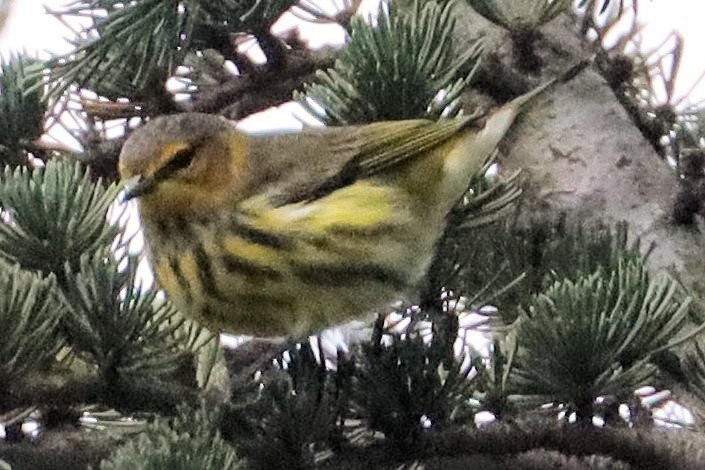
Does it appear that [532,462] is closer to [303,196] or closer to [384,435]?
[384,435]

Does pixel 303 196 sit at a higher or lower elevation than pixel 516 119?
lower

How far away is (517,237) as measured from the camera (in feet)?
4.32

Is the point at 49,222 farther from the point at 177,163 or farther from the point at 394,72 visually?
the point at 177,163

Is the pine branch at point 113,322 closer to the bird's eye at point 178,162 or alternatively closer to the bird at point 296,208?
the bird at point 296,208

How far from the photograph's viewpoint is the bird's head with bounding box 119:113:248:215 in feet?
5.01

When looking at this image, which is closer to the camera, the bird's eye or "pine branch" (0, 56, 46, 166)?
"pine branch" (0, 56, 46, 166)

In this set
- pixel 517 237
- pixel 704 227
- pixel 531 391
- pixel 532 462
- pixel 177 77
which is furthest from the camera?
pixel 177 77

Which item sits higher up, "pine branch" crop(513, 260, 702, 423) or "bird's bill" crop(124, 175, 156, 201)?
"bird's bill" crop(124, 175, 156, 201)

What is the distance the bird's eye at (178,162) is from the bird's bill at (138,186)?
0.16 feet

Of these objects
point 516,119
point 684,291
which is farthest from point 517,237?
point 516,119

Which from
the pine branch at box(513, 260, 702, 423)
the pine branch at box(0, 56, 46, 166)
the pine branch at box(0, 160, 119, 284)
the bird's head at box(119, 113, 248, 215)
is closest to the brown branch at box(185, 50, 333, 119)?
the bird's head at box(119, 113, 248, 215)

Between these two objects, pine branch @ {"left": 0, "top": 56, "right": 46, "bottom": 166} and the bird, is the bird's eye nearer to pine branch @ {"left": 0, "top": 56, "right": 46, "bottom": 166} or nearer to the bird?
the bird

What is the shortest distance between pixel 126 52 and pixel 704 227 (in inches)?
28.6

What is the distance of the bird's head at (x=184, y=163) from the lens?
153cm
